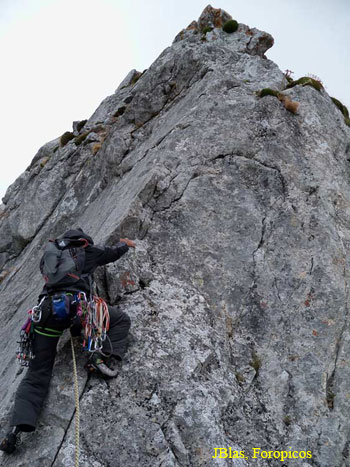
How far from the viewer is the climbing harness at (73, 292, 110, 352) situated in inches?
330

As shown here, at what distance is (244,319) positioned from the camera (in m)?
10.6

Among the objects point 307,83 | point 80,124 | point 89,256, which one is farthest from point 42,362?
point 80,124

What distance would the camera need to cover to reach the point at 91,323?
332 inches

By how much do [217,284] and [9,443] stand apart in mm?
5628

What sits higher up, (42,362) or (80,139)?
(80,139)

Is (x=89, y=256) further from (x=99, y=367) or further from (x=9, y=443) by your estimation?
(x=9, y=443)

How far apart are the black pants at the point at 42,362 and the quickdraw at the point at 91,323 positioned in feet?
0.71

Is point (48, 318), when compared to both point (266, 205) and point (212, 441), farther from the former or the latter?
point (266, 205)

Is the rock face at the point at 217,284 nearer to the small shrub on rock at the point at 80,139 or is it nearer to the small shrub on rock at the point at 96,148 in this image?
the small shrub on rock at the point at 96,148

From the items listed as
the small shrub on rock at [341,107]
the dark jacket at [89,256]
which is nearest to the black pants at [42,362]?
the dark jacket at [89,256]

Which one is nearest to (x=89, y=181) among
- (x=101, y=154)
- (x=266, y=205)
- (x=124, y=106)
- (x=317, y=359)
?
(x=101, y=154)

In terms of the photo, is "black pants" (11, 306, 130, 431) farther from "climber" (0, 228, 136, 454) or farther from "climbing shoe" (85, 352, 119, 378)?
"climbing shoe" (85, 352, 119, 378)

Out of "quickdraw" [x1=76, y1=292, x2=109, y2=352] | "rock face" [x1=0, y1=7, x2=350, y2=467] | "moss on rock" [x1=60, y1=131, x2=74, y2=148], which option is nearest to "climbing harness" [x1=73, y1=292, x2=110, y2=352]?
"quickdraw" [x1=76, y1=292, x2=109, y2=352]

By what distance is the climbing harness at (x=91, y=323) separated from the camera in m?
8.38
